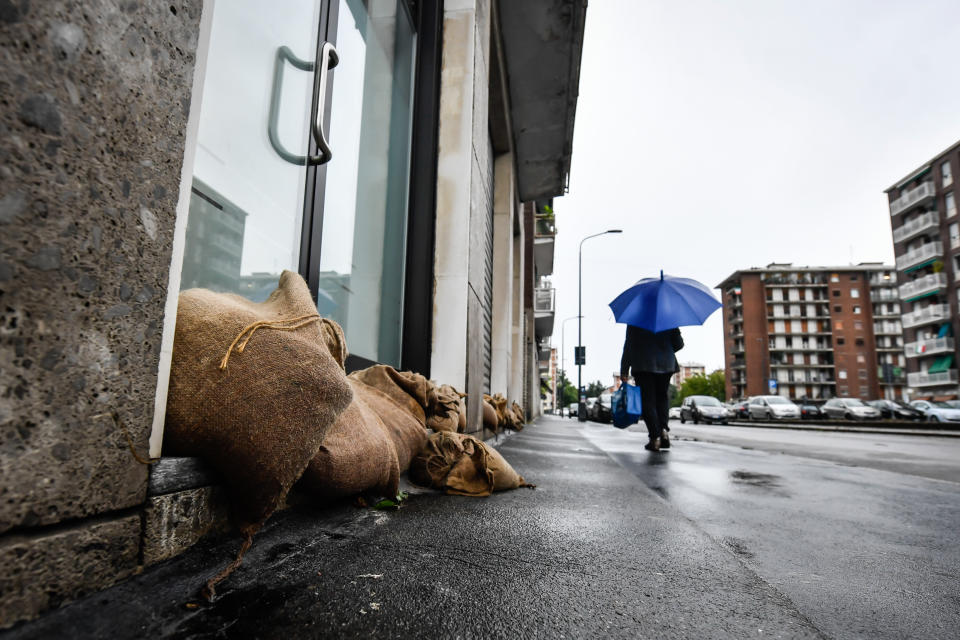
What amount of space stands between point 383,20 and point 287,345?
3.48 metres

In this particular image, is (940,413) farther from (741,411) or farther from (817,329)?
(817,329)

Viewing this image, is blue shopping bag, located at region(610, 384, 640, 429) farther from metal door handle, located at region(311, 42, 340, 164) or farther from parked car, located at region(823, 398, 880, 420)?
parked car, located at region(823, 398, 880, 420)

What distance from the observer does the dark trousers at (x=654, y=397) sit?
5855mm

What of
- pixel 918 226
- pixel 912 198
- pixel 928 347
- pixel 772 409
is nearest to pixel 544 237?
pixel 772 409

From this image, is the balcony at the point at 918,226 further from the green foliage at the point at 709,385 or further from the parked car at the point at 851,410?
the green foliage at the point at 709,385

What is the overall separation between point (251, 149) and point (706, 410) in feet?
94.1

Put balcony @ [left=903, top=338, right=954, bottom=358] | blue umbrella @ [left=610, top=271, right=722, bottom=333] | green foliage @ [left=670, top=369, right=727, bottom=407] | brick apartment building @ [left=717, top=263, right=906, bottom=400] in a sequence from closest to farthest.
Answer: blue umbrella @ [left=610, top=271, right=722, bottom=333] < balcony @ [left=903, top=338, right=954, bottom=358] < brick apartment building @ [left=717, top=263, right=906, bottom=400] < green foliage @ [left=670, top=369, right=727, bottom=407]

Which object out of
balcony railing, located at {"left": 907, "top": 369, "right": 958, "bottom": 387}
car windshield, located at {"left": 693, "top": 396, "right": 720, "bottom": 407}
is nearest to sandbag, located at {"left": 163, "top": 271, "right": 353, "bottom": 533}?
car windshield, located at {"left": 693, "top": 396, "right": 720, "bottom": 407}

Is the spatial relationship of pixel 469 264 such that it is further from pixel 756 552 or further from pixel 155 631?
pixel 155 631

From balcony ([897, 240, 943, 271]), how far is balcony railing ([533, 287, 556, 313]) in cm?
3875

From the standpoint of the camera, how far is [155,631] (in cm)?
83

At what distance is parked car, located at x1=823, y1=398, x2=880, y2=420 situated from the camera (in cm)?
2927

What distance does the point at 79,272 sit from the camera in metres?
0.85

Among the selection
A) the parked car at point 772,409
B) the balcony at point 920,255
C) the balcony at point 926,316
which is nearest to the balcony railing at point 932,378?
→ the balcony at point 926,316
